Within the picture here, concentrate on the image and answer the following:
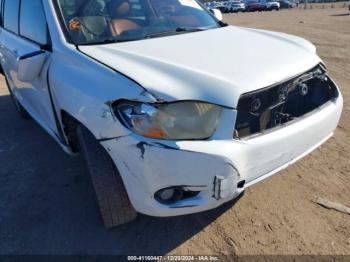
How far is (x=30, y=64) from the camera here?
278 centimetres

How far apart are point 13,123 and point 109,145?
3394 mm

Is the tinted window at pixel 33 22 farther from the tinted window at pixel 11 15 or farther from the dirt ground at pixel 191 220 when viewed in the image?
the dirt ground at pixel 191 220

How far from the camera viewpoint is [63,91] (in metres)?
2.52

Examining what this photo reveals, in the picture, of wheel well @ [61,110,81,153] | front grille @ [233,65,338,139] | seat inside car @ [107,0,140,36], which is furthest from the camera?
seat inside car @ [107,0,140,36]

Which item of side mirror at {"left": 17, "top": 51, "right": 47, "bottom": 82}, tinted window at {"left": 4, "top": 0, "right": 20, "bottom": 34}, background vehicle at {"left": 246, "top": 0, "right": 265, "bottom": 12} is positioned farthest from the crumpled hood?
background vehicle at {"left": 246, "top": 0, "right": 265, "bottom": 12}

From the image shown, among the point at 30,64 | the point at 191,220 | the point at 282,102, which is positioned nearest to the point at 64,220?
the point at 191,220

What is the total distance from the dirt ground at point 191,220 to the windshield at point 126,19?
4.36ft

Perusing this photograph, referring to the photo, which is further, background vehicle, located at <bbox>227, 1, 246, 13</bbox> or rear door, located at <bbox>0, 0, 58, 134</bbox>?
background vehicle, located at <bbox>227, 1, 246, 13</bbox>

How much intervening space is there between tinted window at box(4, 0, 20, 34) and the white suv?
0.92 metres

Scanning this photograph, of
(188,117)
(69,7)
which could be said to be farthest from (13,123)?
(188,117)

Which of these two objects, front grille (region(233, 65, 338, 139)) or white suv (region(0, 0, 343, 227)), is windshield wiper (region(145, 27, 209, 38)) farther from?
front grille (region(233, 65, 338, 139))

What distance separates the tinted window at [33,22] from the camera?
3.00 m

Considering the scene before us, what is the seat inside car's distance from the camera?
9.76ft

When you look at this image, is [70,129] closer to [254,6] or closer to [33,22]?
[33,22]
